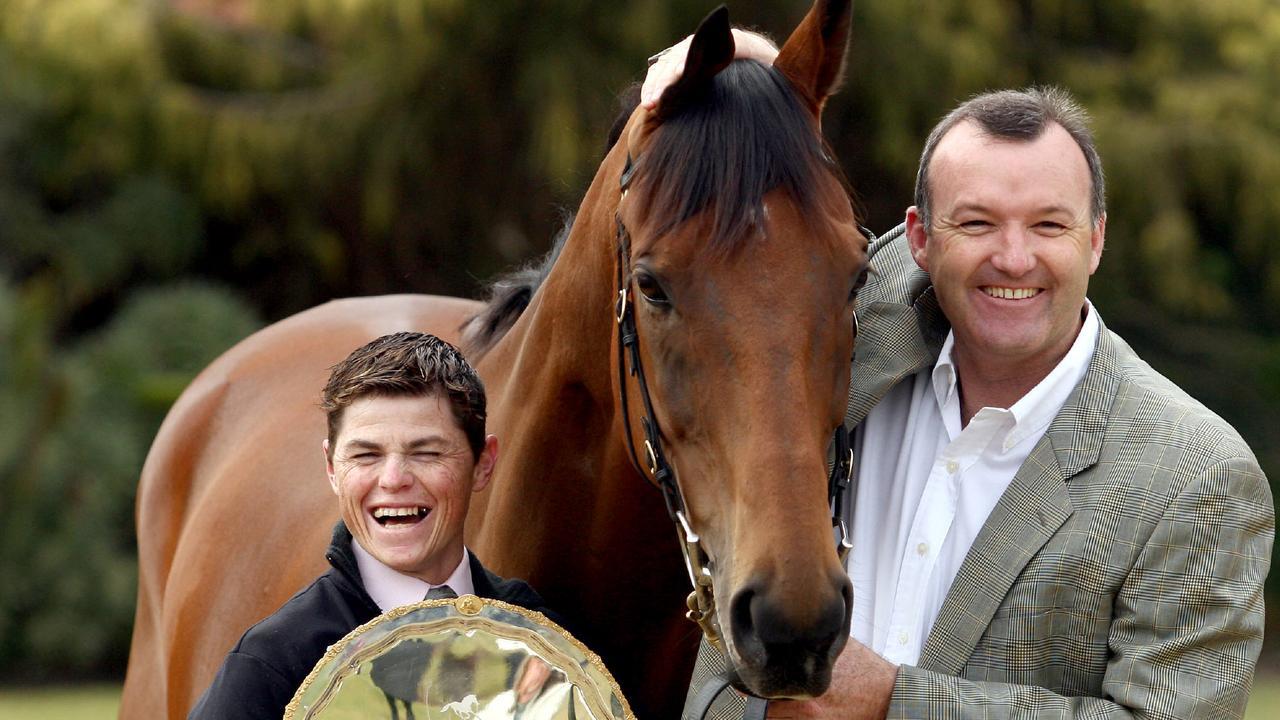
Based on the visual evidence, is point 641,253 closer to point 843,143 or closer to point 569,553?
Result: point 569,553

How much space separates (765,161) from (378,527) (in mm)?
845

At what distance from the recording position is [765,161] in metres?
2.07

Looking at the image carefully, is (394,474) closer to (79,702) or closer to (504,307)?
(504,307)

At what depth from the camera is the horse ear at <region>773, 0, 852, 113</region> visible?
87.7 inches

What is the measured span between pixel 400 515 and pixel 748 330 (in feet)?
2.22

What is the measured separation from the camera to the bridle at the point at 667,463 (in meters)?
2.05

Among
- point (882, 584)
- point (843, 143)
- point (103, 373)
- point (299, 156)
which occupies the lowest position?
point (882, 584)

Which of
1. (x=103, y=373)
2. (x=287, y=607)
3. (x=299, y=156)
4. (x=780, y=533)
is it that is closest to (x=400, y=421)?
(x=287, y=607)

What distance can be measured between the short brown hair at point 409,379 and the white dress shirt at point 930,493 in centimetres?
69

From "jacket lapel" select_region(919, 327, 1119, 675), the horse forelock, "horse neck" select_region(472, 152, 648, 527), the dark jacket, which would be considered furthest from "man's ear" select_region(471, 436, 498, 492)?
"jacket lapel" select_region(919, 327, 1119, 675)

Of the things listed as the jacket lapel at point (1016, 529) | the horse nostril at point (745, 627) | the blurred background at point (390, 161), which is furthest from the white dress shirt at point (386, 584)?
the blurred background at point (390, 161)

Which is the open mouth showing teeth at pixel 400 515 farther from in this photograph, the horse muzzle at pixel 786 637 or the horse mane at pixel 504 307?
the horse mane at pixel 504 307

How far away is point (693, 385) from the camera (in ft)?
6.66

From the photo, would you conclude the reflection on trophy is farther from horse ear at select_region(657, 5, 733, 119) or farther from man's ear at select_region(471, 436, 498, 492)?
horse ear at select_region(657, 5, 733, 119)
